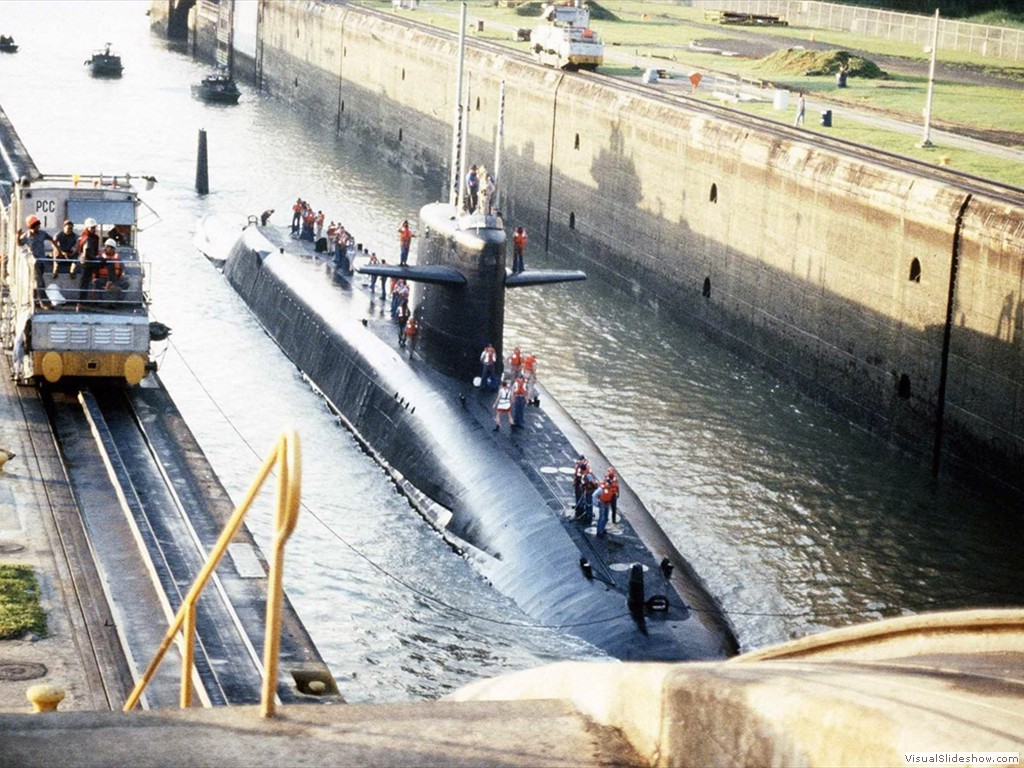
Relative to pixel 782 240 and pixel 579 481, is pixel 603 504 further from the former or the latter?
pixel 782 240

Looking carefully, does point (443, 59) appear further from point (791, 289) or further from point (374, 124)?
point (791, 289)

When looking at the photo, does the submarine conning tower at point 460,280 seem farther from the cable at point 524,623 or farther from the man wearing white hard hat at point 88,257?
the man wearing white hard hat at point 88,257

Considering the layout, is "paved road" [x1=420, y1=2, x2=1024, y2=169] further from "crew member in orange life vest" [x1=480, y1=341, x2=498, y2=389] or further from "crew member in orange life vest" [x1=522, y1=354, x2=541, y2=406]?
"crew member in orange life vest" [x1=480, y1=341, x2=498, y2=389]

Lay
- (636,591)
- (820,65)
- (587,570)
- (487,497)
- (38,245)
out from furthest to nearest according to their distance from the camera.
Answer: (820,65) < (38,245) < (487,497) < (587,570) < (636,591)

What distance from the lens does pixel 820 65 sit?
66312 millimetres

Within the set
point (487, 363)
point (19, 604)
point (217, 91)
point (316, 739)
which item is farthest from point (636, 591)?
point (217, 91)

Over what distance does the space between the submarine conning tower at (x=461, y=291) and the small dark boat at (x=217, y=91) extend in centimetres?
5307

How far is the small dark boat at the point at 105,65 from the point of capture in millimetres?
84438

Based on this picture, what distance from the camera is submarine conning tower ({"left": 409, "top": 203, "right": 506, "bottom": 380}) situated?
2941cm

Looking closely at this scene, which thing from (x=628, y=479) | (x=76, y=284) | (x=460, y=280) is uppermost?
(x=460, y=280)

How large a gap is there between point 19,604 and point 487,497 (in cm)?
979

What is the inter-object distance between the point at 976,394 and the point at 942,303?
2.57 meters

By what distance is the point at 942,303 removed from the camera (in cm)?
3491

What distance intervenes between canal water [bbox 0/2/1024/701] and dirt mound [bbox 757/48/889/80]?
17715mm
